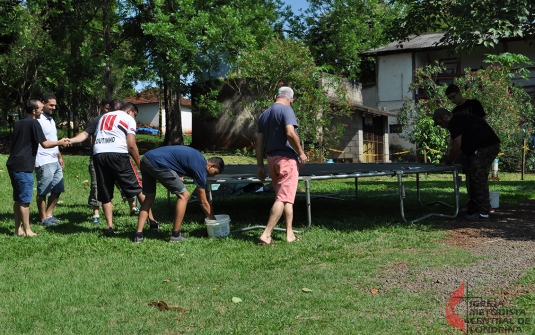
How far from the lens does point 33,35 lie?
25594 mm

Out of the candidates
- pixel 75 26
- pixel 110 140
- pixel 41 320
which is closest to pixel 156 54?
pixel 75 26

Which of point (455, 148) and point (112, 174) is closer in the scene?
point (112, 174)

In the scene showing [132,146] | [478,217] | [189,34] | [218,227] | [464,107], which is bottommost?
[478,217]

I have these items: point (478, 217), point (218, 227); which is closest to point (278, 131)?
point (218, 227)

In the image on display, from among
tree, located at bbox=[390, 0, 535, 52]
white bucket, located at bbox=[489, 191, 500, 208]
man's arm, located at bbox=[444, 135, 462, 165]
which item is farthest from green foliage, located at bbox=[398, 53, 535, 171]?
man's arm, located at bbox=[444, 135, 462, 165]

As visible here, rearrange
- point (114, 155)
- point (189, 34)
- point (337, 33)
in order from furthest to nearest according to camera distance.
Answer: point (337, 33)
point (189, 34)
point (114, 155)

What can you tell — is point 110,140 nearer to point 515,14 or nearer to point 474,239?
point 474,239

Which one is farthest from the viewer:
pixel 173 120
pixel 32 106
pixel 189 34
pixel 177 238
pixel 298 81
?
pixel 173 120

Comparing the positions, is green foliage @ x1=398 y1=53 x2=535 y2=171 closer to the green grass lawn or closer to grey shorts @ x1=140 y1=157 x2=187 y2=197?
the green grass lawn

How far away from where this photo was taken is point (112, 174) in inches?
309

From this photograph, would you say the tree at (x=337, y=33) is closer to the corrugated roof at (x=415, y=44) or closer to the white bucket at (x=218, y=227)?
the corrugated roof at (x=415, y=44)

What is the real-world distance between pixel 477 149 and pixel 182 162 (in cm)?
391

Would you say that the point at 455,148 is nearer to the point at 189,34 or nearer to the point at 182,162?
the point at 182,162

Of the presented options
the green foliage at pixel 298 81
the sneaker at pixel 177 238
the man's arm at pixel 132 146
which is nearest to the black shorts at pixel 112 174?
the man's arm at pixel 132 146
